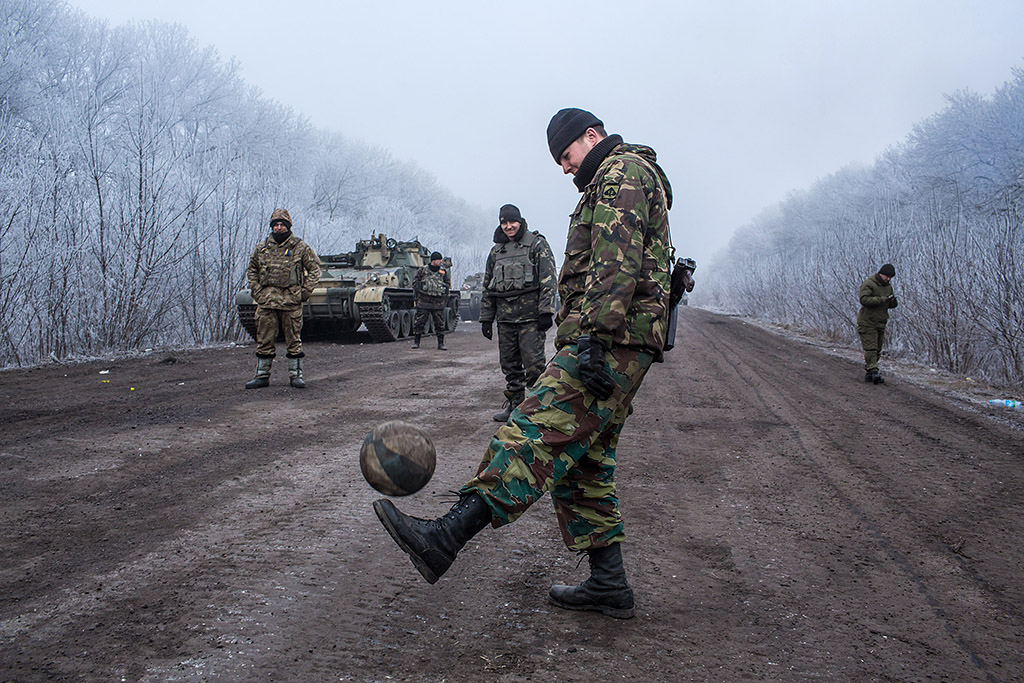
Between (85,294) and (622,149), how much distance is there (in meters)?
12.5

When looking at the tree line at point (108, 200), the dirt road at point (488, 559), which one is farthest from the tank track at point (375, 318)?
the dirt road at point (488, 559)

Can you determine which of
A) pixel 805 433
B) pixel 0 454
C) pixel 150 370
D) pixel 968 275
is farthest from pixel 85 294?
pixel 968 275

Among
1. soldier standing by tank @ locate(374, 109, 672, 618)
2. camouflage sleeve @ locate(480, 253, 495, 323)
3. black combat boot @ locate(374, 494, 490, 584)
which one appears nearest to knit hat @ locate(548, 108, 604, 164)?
soldier standing by tank @ locate(374, 109, 672, 618)

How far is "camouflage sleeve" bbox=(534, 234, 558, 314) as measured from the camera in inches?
241

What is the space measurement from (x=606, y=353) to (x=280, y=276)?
626cm

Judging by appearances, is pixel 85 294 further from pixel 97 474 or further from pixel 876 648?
pixel 876 648

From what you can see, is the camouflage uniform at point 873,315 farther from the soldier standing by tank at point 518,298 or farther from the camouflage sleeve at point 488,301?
the camouflage sleeve at point 488,301

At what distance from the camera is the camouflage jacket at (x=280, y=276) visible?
315 inches

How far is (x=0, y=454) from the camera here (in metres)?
4.93

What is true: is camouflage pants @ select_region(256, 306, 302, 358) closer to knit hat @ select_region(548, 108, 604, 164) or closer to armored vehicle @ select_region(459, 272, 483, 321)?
knit hat @ select_region(548, 108, 604, 164)

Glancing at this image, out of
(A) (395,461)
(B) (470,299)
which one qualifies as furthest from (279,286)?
(B) (470,299)

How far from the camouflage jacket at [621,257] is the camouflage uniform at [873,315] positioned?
301 inches

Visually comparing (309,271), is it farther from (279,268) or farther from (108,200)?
(108,200)

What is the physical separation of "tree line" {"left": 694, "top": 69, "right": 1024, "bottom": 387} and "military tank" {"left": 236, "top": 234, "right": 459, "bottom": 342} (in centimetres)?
939
